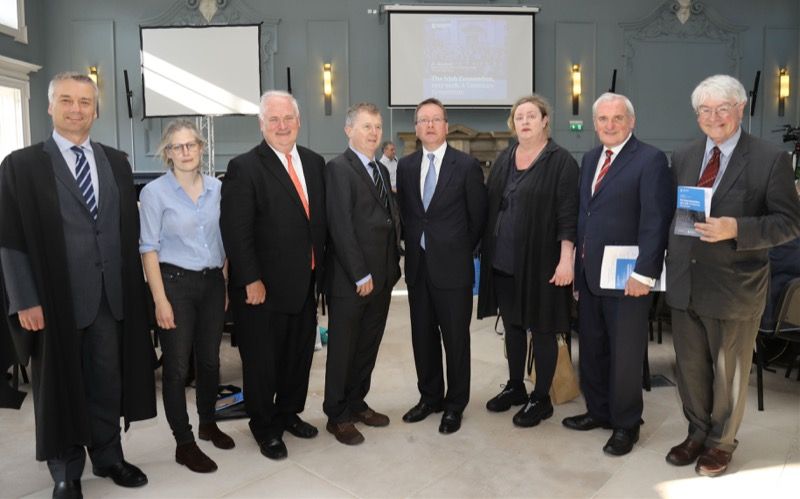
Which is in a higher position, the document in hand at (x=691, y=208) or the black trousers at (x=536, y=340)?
the document in hand at (x=691, y=208)

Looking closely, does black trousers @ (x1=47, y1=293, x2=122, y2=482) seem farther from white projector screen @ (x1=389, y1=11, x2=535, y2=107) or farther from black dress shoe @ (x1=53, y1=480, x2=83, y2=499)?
white projector screen @ (x1=389, y1=11, x2=535, y2=107)

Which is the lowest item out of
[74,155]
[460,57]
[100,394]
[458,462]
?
[458,462]

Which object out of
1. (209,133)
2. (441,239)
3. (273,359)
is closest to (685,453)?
(441,239)

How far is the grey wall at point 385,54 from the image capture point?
9.98 metres

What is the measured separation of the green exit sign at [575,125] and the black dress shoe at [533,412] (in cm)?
793

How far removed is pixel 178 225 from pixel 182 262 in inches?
6.3

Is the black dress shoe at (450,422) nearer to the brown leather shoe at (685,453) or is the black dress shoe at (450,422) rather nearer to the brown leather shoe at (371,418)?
the brown leather shoe at (371,418)

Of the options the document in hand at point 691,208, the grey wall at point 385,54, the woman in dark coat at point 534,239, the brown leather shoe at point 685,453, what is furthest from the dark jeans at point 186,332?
the grey wall at point 385,54

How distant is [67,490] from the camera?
101 inches

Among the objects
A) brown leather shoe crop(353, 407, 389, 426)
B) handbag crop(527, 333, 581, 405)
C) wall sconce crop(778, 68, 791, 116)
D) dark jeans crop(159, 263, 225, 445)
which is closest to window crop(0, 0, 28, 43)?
dark jeans crop(159, 263, 225, 445)

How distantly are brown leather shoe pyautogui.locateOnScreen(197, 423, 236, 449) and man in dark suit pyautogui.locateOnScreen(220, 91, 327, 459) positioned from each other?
0.42ft

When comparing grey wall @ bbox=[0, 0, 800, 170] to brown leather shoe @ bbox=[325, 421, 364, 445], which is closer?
brown leather shoe @ bbox=[325, 421, 364, 445]

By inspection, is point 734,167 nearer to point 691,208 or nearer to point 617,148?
point 691,208

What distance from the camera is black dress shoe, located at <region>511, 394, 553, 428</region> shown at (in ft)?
11.0
